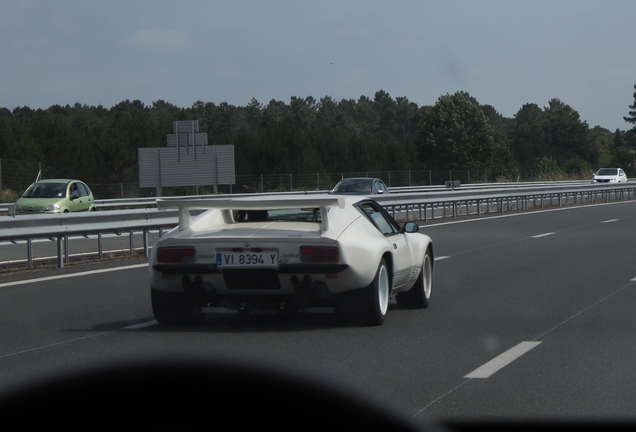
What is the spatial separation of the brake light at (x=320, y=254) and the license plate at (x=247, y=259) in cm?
25

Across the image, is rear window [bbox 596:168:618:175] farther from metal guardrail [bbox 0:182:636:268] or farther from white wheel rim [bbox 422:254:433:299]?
white wheel rim [bbox 422:254:433:299]

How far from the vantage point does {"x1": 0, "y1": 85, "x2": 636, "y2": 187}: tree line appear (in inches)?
2376

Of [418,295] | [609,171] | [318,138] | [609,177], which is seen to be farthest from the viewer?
[318,138]

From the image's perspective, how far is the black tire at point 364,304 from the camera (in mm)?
8422

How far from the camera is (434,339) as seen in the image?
8.11 meters

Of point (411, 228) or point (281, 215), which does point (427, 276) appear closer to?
point (411, 228)

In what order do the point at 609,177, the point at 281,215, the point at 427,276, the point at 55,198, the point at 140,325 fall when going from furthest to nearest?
the point at 609,177, the point at 55,198, the point at 427,276, the point at 281,215, the point at 140,325

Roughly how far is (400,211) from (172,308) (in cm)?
2405

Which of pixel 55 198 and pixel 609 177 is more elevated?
pixel 609 177

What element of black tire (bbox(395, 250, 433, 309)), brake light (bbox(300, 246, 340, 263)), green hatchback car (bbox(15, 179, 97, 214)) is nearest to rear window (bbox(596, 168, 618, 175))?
green hatchback car (bbox(15, 179, 97, 214))

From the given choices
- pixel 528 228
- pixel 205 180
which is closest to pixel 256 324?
pixel 528 228

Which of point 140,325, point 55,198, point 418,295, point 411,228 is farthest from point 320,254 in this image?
point 55,198

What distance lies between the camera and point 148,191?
56875 mm

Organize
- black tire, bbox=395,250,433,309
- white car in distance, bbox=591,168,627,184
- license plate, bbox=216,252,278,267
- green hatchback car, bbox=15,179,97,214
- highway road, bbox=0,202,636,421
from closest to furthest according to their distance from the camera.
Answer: highway road, bbox=0,202,636,421 < license plate, bbox=216,252,278,267 < black tire, bbox=395,250,433,309 < green hatchback car, bbox=15,179,97,214 < white car in distance, bbox=591,168,627,184
